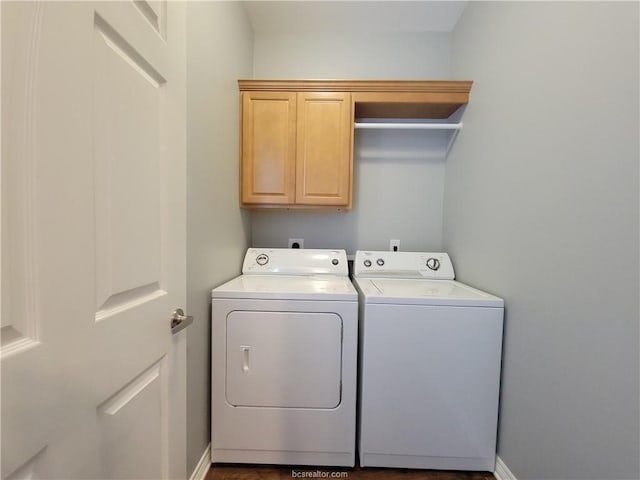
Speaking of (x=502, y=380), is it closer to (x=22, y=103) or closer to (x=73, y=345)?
(x=73, y=345)

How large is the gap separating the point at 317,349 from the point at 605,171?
1282 millimetres

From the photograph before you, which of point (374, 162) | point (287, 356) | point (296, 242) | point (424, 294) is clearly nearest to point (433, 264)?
point (424, 294)

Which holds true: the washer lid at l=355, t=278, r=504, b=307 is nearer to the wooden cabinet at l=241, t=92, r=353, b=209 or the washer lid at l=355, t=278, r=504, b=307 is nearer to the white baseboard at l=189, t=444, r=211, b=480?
the wooden cabinet at l=241, t=92, r=353, b=209

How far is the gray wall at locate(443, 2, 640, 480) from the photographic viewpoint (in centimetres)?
77

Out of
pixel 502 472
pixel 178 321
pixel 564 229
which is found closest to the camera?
pixel 178 321

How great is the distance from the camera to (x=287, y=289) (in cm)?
134

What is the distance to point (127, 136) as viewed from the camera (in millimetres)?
604

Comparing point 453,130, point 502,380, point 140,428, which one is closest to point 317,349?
point 140,428

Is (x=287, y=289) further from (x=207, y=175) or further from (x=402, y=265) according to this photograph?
(x=402, y=265)

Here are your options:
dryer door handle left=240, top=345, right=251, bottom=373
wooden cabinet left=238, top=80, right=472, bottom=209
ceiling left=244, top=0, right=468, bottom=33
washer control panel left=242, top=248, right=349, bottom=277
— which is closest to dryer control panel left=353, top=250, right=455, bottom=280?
washer control panel left=242, top=248, right=349, bottom=277

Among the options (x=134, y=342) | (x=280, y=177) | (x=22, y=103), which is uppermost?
(x=280, y=177)

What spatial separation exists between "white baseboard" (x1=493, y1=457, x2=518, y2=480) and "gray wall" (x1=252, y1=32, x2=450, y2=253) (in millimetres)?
1315

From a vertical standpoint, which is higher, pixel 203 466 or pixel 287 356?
pixel 287 356

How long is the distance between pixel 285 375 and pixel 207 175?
3.50 feet
